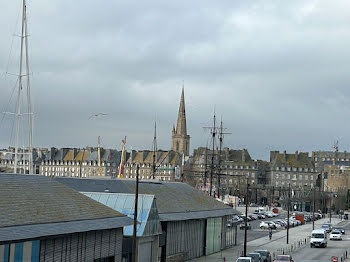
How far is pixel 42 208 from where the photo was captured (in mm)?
31203

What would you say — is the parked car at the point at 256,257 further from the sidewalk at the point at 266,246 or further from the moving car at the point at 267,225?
the moving car at the point at 267,225

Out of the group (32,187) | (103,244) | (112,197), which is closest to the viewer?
(32,187)

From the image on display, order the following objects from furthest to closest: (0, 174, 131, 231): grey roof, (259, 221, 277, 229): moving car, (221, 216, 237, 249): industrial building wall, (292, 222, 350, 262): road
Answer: (259, 221, 277, 229): moving car
(221, 216, 237, 249): industrial building wall
(292, 222, 350, 262): road
(0, 174, 131, 231): grey roof

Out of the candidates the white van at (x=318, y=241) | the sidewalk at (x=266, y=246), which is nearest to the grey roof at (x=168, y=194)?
the sidewalk at (x=266, y=246)

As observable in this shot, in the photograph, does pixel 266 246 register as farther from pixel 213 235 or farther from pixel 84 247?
pixel 84 247

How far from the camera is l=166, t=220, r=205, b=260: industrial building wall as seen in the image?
48.2 meters

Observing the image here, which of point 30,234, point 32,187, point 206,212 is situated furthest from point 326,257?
point 30,234

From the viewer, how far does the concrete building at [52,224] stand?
90.8 feet

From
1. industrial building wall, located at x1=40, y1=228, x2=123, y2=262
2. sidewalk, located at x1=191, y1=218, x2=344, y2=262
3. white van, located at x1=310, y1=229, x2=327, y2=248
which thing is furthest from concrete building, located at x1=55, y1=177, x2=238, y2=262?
white van, located at x1=310, y1=229, x2=327, y2=248

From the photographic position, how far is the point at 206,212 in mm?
56719

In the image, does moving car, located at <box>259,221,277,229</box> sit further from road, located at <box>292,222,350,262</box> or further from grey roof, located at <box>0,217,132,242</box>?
grey roof, located at <box>0,217,132,242</box>

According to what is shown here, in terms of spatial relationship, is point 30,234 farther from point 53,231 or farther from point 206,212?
point 206,212

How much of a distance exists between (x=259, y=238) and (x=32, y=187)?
1922 inches

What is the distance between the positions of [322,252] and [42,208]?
126 feet
